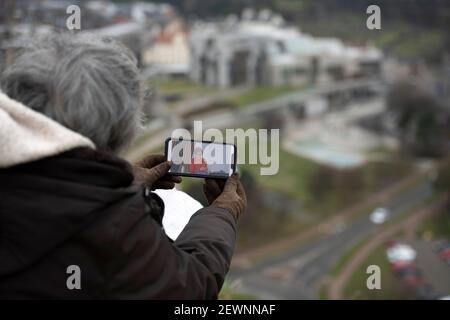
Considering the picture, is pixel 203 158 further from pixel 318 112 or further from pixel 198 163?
pixel 318 112

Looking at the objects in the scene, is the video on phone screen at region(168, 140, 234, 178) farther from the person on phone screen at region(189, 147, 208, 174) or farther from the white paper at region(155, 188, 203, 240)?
the white paper at region(155, 188, 203, 240)

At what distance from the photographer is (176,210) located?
118 cm

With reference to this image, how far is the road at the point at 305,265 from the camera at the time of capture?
34.2ft

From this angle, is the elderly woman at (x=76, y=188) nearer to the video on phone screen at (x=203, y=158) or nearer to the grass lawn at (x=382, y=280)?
the video on phone screen at (x=203, y=158)

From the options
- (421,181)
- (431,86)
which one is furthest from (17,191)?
(431,86)

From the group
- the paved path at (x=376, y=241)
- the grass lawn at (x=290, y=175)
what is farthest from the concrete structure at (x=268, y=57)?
the paved path at (x=376, y=241)

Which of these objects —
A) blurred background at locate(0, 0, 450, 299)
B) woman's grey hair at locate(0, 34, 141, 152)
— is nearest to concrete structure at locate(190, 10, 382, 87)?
blurred background at locate(0, 0, 450, 299)

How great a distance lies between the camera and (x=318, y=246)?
41.0 ft

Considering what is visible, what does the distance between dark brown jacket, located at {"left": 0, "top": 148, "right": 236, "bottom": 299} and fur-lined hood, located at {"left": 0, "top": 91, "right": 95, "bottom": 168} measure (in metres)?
0.02

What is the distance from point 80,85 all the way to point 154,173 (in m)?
0.32

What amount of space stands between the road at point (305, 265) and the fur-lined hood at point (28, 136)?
349 inches

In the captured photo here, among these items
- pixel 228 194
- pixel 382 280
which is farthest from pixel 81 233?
pixel 382 280

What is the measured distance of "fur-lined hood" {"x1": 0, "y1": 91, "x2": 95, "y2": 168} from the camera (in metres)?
0.74

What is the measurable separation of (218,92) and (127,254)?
60.8 ft
